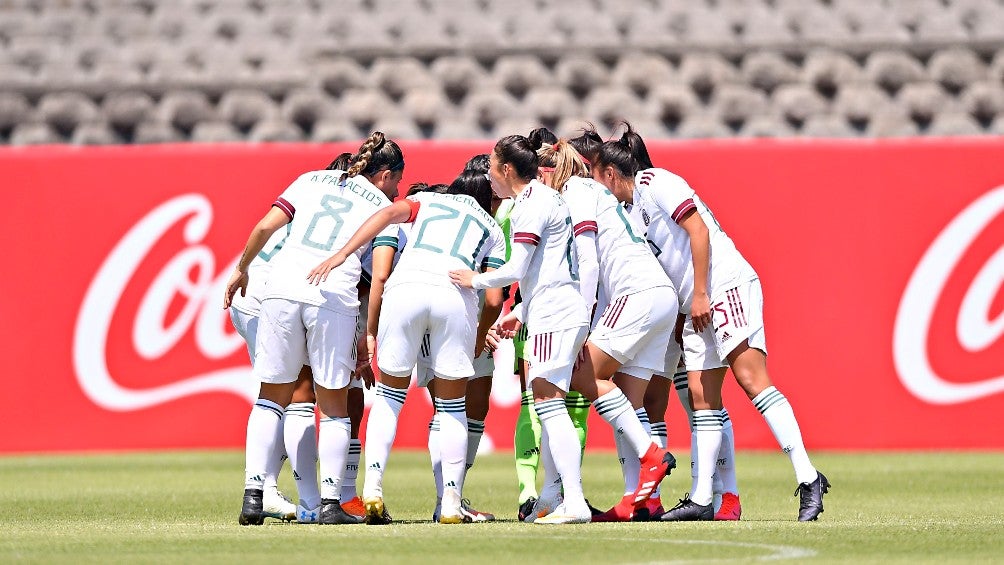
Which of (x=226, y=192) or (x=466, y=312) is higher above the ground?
(x=226, y=192)

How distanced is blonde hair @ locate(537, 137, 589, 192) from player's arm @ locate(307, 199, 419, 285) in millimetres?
925

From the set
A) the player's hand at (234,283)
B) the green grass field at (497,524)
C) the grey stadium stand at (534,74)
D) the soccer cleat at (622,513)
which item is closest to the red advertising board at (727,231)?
the green grass field at (497,524)

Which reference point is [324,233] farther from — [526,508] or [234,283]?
[526,508]

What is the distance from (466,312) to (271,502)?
161 centimetres

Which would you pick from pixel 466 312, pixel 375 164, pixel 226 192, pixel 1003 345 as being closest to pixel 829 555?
pixel 466 312

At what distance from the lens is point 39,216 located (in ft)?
49.8

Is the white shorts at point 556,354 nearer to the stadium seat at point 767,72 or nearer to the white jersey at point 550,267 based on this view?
the white jersey at point 550,267

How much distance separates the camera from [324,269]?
8.70m

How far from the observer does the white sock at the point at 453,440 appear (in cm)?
884

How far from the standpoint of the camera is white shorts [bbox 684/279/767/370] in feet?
29.3

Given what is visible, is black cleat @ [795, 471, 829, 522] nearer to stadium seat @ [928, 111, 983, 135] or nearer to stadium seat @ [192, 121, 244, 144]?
stadium seat @ [928, 111, 983, 135]

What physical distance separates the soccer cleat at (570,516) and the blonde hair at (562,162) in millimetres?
1801

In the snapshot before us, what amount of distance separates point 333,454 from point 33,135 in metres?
10.8

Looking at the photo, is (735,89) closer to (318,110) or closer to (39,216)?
(318,110)
